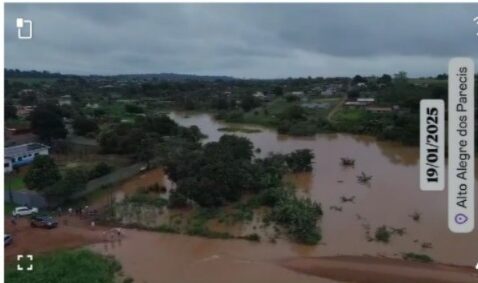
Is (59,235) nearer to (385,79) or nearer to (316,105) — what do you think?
(316,105)

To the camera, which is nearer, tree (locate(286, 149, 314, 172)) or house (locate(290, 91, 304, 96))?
house (locate(290, 91, 304, 96))

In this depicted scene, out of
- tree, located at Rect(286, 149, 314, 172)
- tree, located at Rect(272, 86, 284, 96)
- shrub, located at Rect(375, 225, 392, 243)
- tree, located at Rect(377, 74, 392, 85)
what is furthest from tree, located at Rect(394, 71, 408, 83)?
tree, located at Rect(286, 149, 314, 172)

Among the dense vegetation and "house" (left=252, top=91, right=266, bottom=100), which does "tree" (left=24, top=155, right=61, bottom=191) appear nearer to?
the dense vegetation

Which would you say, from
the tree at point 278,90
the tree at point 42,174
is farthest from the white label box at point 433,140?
the tree at point 42,174

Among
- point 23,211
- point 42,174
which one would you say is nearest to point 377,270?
point 42,174

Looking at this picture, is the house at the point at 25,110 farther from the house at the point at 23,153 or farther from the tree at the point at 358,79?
the tree at the point at 358,79

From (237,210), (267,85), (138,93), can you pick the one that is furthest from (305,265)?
(138,93)
